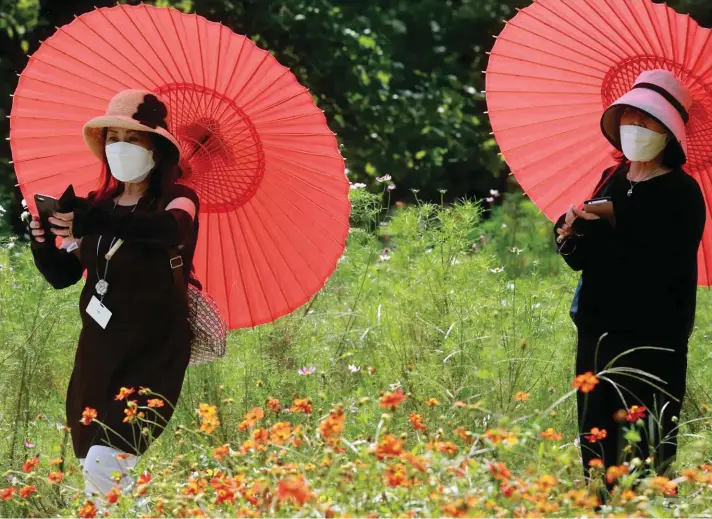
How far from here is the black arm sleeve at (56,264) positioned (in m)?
4.15

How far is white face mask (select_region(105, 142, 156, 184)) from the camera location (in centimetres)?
408

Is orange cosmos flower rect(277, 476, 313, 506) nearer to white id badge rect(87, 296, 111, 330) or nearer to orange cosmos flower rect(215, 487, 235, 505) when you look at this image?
orange cosmos flower rect(215, 487, 235, 505)

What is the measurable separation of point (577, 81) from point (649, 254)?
80 centimetres

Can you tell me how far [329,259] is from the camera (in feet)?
14.9

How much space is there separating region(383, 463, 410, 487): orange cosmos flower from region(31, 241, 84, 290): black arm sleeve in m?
1.62

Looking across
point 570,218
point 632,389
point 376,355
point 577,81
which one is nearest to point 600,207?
point 570,218

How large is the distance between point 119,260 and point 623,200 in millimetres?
1547

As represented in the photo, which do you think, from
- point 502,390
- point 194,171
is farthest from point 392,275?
point 194,171

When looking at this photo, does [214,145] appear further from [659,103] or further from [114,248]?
[659,103]

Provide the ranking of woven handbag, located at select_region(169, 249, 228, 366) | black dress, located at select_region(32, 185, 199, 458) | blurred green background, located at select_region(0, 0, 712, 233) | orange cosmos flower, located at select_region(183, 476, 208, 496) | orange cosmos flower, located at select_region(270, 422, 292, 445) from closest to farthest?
orange cosmos flower, located at select_region(270, 422, 292, 445) → orange cosmos flower, located at select_region(183, 476, 208, 496) → black dress, located at select_region(32, 185, 199, 458) → woven handbag, located at select_region(169, 249, 228, 366) → blurred green background, located at select_region(0, 0, 712, 233)

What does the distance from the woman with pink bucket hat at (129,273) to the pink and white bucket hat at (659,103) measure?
1333mm

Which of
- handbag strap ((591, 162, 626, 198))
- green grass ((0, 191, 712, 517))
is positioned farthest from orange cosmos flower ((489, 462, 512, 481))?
handbag strap ((591, 162, 626, 198))

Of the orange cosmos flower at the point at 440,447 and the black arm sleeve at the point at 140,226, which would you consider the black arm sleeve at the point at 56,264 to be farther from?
the orange cosmos flower at the point at 440,447

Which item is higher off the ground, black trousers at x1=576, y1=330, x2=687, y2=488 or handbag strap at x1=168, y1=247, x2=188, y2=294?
handbag strap at x1=168, y1=247, x2=188, y2=294
